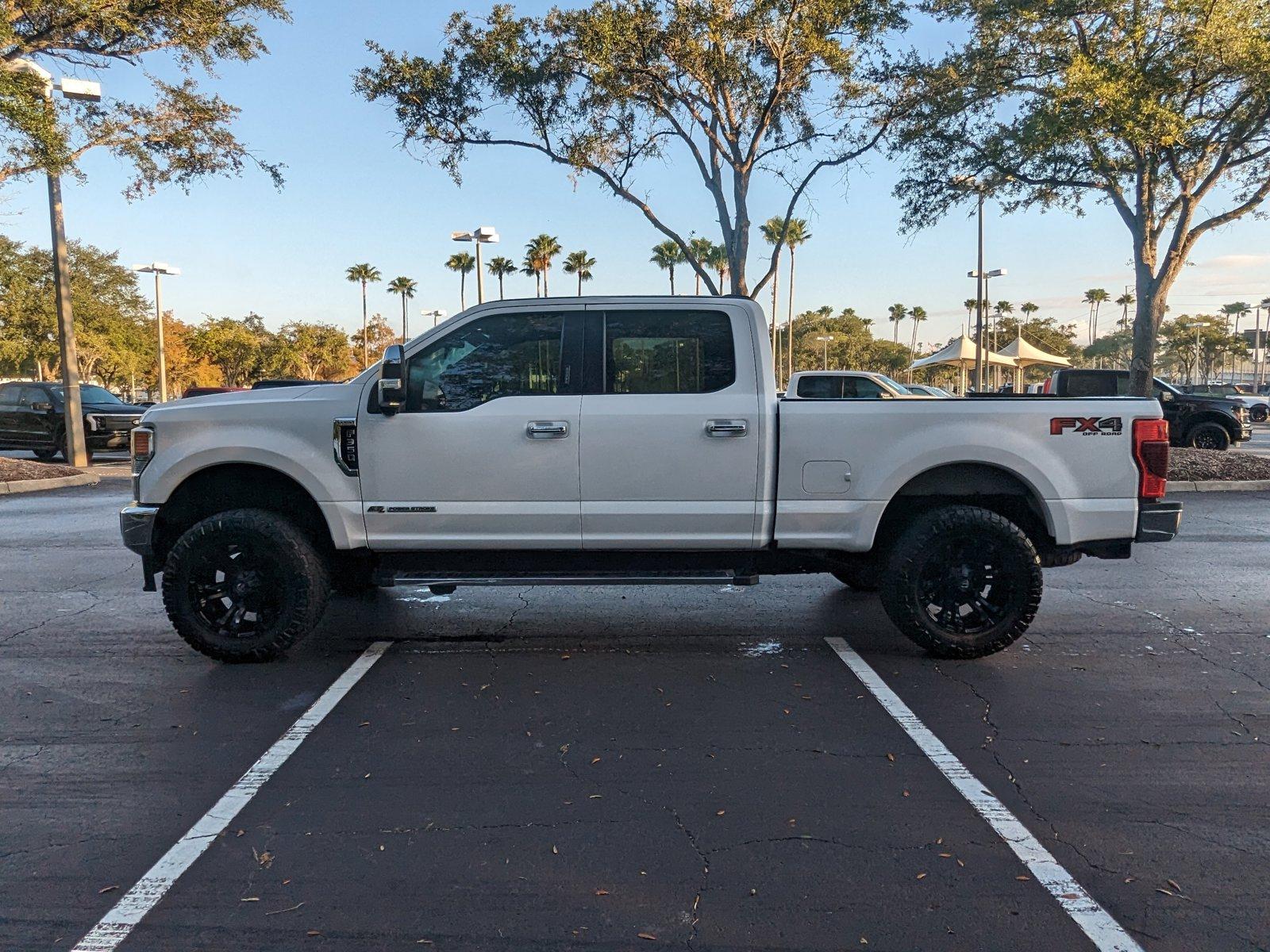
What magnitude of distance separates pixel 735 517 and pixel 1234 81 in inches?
503

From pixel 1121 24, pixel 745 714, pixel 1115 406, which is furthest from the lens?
pixel 1121 24

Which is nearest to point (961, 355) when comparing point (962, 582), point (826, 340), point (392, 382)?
point (962, 582)

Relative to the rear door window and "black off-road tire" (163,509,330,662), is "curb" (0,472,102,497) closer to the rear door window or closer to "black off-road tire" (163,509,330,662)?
"black off-road tire" (163,509,330,662)

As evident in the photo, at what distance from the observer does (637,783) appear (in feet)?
12.5

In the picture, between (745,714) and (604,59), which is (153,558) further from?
(604,59)

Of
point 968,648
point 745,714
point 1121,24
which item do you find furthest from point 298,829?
point 1121,24

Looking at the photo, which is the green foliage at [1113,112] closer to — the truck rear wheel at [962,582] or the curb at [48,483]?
the truck rear wheel at [962,582]

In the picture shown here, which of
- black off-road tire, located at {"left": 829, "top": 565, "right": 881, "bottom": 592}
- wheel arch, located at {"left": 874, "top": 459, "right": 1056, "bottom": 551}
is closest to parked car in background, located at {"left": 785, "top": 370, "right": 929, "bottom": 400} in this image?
black off-road tire, located at {"left": 829, "top": 565, "right": 881, "bottom": 592}

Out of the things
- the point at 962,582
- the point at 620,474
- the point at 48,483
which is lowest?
the point at 48,483

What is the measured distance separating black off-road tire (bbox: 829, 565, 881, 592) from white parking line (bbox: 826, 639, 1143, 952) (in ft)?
2.99

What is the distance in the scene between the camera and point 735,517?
17.6 feet

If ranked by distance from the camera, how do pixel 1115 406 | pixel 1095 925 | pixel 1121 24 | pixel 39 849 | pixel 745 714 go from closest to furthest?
pixel 1095 925, pixel 39 849, pixel 745 714, pixel 1115 406, pixel 1121 24

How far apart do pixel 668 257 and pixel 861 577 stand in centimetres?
5243

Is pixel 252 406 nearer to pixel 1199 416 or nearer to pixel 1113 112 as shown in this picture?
pixel 1113 112
